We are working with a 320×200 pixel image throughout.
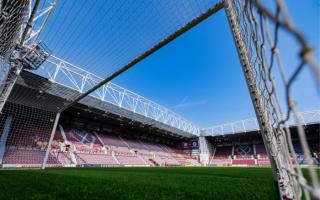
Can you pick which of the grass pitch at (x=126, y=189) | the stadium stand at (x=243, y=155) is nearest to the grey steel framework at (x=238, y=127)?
the stadium stand at (x=243, y=155)

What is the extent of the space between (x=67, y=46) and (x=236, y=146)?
32666 mm

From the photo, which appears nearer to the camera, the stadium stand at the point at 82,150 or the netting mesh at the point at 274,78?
the netting mesh at the point at 274,78

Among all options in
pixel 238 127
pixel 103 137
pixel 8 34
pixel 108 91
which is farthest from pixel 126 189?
pixel 238 127

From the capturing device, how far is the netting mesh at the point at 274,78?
18.4 inches

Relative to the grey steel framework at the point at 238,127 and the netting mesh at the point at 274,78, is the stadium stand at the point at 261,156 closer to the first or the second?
the grey steel framework at the point at 238,127

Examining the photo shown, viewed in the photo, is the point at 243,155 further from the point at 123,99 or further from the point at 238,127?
the point at 123,99

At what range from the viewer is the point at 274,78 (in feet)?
3.84

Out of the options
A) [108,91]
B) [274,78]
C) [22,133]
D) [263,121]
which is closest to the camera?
[274,78]

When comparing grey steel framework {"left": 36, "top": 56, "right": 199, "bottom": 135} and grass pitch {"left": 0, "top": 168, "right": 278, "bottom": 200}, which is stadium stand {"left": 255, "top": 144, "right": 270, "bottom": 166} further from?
grass pitch {"left": 0, "top": 168, "right": 278, "bottom": 200}

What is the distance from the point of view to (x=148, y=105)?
22969 millimetres

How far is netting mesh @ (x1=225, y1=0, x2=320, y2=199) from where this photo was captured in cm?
47

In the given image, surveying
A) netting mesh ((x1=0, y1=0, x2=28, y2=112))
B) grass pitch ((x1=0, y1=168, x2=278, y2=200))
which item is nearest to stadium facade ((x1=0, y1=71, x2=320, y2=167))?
grass pitch ((x1=0, y1=168, x2=278, y2=200))

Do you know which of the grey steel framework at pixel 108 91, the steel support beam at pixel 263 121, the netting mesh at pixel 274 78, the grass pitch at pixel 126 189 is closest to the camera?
the netting mesh at pixel 274 78

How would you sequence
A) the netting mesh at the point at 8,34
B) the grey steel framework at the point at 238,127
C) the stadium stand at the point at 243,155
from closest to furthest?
the netting mesh at the point at 8,34 → the grey steel framework at the point at 238,127 → the stadium stand at the point at 243,155
